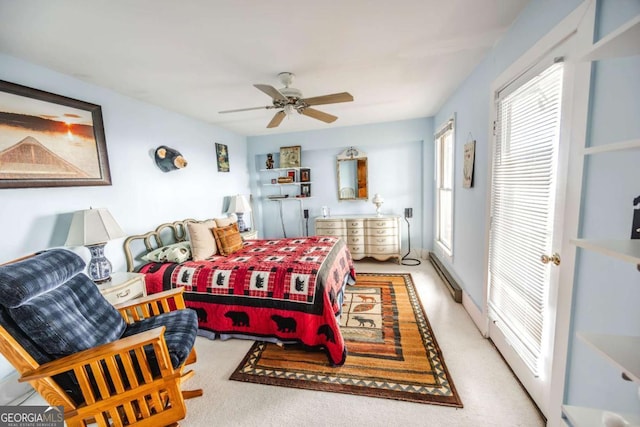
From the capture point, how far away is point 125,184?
8.36ft

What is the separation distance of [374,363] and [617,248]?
1.68 metres

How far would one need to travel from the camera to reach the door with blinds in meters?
1.37

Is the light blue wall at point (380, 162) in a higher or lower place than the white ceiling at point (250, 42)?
lower

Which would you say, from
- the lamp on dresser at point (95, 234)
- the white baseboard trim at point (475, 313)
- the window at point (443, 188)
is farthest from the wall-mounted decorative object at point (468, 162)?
the lamp on dresser at point (95, 234)

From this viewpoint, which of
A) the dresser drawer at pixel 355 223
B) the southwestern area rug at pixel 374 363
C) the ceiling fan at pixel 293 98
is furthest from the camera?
the dresser drawer at pixel 355 223

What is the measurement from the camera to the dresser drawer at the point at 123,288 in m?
1.96

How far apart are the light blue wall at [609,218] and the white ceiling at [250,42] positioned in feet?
2.76

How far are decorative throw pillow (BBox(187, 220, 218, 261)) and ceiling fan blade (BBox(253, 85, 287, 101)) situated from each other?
171cm

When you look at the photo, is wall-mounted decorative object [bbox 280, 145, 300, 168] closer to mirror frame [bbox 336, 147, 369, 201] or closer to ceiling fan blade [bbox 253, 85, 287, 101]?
mirror frame [bbox 336, 147, 369, 201]

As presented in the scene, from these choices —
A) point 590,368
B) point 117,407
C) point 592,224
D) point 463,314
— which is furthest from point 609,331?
point 117,407

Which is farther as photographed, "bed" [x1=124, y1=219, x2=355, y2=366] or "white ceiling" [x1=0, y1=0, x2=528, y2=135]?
"bed" [x1=124, y1=219, x2=355, y2=366]

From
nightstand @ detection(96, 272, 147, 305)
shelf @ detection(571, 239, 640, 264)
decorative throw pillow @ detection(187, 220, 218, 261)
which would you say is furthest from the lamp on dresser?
shelf @ detection(571, 239, 640, 264)

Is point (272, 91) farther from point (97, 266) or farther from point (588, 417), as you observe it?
point (588, 417)

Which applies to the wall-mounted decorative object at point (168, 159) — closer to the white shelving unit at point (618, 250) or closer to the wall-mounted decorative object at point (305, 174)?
the wall-mounted decorative object at point (305, 174)
